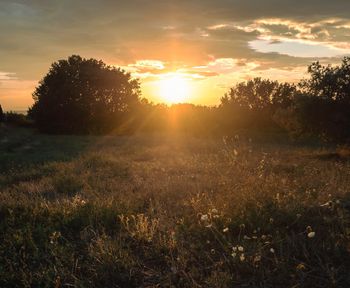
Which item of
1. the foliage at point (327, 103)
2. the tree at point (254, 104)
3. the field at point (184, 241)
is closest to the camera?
the field at point (184, 241)

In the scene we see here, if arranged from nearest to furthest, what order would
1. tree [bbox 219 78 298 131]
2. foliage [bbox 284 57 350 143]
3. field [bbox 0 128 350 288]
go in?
field [bbox 0 128 350 288] < foliage [bbox 284 57 350 143] < tree [bbox 219 78 298 131]

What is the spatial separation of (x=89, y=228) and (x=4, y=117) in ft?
189

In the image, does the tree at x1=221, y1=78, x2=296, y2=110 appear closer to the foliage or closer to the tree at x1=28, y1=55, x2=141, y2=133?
the tree at x1=28, y1=55, x2=141, y2=133

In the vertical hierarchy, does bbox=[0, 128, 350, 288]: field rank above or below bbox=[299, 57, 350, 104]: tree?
below

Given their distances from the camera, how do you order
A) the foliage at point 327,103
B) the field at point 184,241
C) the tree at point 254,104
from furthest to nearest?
1. the tree at point 254,104
2. the foliage at point 327,103
3. the field at point 184,241

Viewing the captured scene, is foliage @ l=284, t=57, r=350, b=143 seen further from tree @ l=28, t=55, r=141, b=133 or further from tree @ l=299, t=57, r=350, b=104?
tree @ l=28, t=55, r=141, b=133

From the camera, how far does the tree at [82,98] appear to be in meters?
55.0

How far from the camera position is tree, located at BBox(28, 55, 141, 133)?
2165 inches

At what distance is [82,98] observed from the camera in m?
56.2

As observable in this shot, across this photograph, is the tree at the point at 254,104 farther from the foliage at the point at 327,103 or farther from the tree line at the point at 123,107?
the foliage at the point at 327,103

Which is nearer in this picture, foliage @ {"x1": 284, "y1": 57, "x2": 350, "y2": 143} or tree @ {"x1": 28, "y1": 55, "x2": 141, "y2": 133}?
foliage @ {"x1": 284, "y1": 57, "x2": 350, "y2": 143}

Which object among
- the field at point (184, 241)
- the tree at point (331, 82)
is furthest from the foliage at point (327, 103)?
the field at point (184, 241)

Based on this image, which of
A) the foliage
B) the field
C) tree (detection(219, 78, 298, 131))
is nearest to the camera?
the field

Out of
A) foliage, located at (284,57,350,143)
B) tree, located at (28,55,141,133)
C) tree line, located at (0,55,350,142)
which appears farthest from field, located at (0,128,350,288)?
tree, located at (28,55,141,133)
